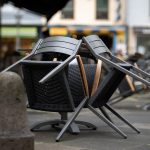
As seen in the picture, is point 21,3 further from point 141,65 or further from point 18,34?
point 18,34

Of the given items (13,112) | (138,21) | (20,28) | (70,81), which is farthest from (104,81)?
(20,28)

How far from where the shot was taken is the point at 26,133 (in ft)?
17.9

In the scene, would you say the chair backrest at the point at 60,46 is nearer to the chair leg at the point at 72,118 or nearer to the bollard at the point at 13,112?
the chair leg at the point at 72,118

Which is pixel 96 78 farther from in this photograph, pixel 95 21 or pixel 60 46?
pixel 95 21

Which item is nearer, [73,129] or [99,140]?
[99,140]

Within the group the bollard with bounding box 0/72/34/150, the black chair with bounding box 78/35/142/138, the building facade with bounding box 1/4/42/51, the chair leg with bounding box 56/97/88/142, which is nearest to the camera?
the bollard with bounding box 0/72/34/150

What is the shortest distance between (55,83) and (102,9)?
1376 inches

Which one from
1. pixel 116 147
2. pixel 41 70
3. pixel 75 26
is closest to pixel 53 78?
pixel 41 70

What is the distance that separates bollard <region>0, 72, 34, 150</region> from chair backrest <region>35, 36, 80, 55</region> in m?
1.22

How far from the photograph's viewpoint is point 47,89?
6.73 m

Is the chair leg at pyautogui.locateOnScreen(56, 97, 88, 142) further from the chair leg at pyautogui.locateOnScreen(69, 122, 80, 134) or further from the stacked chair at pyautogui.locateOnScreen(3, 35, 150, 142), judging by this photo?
the chair leg at pyautogui.locateOnScreen(69, 122, 80, 134)

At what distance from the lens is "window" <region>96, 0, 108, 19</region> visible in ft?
134

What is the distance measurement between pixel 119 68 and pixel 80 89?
2.63 ft

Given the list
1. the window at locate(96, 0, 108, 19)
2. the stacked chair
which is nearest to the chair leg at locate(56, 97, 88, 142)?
the stacked chair
